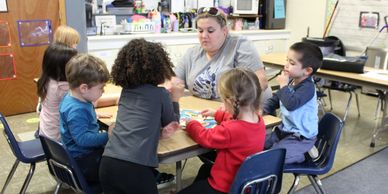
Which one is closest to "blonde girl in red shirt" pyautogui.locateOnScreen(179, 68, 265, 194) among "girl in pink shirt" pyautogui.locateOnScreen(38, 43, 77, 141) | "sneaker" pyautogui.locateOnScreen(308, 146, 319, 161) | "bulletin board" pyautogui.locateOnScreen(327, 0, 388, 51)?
"sneaker" pyautogui.locateOnScreen(308, 146, 319, 161)

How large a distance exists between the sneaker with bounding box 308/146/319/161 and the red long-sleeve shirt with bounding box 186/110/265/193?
55 centimetres

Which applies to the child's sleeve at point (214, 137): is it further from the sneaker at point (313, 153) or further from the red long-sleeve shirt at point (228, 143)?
the sneaker at point (313, 153)

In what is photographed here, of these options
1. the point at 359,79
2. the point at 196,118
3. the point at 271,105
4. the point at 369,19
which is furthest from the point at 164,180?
the point at 369,19

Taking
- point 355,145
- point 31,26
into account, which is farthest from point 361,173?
point 31,26

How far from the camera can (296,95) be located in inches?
77.6

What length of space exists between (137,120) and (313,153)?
1.04m

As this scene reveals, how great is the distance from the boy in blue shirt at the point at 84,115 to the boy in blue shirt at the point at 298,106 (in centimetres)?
93

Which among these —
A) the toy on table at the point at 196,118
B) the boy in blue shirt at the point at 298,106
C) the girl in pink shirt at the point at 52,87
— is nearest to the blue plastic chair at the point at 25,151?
the girl in pink shirt at the point at 52,87

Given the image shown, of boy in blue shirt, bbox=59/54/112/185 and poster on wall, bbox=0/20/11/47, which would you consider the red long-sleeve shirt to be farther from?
poster on wall, bbox=0/20/11/47

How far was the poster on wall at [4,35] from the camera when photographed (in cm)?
378

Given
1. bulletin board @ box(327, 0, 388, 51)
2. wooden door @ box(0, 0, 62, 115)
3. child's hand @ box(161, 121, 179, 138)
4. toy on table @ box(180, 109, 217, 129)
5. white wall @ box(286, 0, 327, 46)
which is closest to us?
child's hand @ box(161, 121, 179, 138)

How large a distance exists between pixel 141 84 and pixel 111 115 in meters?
0.49

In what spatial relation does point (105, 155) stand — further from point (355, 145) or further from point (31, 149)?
point (355, 145)

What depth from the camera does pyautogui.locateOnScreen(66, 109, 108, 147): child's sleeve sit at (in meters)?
1.65
